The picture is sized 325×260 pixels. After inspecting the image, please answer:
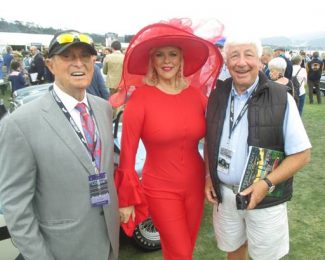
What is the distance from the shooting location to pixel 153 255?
3.41 m

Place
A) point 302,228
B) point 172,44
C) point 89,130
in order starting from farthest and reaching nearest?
point 302,228 → point 172,44 → point 89,130

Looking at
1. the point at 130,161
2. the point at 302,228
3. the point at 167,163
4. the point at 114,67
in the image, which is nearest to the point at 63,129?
the point at 130,161

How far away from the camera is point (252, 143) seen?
2105mm

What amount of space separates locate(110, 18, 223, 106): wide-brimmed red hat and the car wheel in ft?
4.48

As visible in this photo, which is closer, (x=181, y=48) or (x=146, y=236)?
(x=181, y=48)

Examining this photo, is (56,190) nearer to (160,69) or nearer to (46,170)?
(46,170)

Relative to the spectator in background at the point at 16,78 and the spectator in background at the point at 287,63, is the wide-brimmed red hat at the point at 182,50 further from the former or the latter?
the spectator in background at the point at 16,78

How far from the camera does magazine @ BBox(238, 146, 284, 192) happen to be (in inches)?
82.5

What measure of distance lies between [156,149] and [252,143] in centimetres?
68

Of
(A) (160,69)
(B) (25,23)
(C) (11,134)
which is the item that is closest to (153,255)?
(A) (160,69)

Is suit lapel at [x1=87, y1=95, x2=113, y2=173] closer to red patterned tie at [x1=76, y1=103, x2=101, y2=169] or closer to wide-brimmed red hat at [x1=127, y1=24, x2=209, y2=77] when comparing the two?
red patterned tie at [x1=76, y1=103, x2=101, y2=169]

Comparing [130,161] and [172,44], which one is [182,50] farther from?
[130,161]

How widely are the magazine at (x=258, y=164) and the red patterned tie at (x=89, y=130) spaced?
→ 92cm

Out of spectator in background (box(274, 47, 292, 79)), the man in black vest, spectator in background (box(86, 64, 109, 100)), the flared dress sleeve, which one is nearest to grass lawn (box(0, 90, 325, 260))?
the man in black vest
